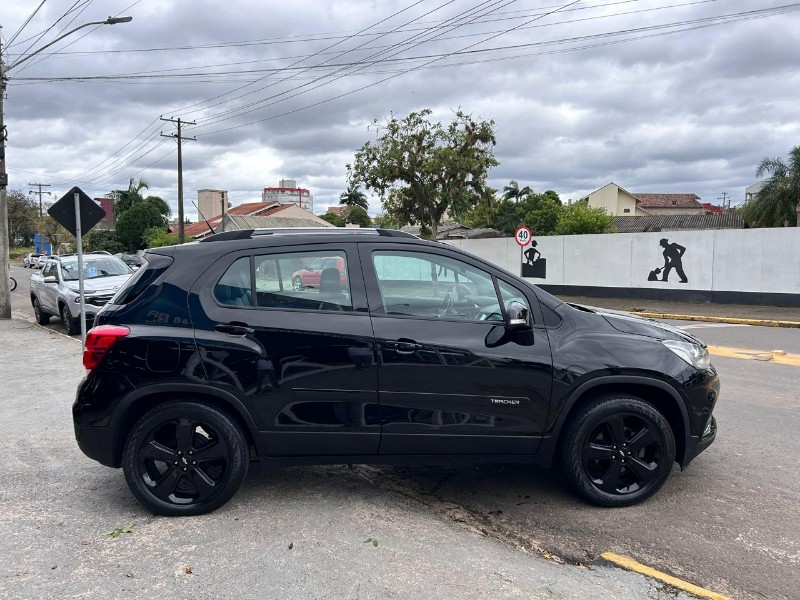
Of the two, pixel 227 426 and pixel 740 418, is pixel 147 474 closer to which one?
pixel 227 426

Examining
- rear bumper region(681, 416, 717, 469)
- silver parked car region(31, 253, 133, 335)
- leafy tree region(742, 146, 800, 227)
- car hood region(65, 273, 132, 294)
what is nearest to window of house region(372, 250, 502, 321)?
rear bumper region(681, 416, 717, 469)

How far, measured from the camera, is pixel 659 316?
1706 centimetres

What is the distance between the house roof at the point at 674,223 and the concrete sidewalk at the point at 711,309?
1663 inches

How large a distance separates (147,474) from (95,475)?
109 centimetres

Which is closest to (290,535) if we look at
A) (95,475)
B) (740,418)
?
(95,475)

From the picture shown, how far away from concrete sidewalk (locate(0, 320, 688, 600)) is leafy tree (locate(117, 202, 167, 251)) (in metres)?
61.1

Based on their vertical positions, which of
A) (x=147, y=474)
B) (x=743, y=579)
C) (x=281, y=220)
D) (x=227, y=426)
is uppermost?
(x=281, y=220)

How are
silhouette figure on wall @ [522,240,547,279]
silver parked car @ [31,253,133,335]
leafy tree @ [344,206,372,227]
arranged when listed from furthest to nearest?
leafy tree @ [344,206,372,227]
silhouette figure on wall @ [522,240,547,279]
silver parked car @ [31,253,133,335]

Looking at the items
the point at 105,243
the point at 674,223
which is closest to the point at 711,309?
the point at 674,223

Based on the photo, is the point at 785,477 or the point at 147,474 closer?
the point at 147,474

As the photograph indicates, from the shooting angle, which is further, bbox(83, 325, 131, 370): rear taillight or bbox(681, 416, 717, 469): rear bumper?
bbox(681, 416, 717, 469): rear bumper

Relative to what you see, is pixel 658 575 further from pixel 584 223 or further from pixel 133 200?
pixel 133 200

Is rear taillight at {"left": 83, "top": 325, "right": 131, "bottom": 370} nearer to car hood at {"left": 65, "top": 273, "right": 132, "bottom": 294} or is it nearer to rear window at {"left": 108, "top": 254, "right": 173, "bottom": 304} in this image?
rear window at {"left": 108, "top": 254, "right": 173, "bottom": 304}

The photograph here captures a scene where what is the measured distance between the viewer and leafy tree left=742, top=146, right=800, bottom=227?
32906 mm
